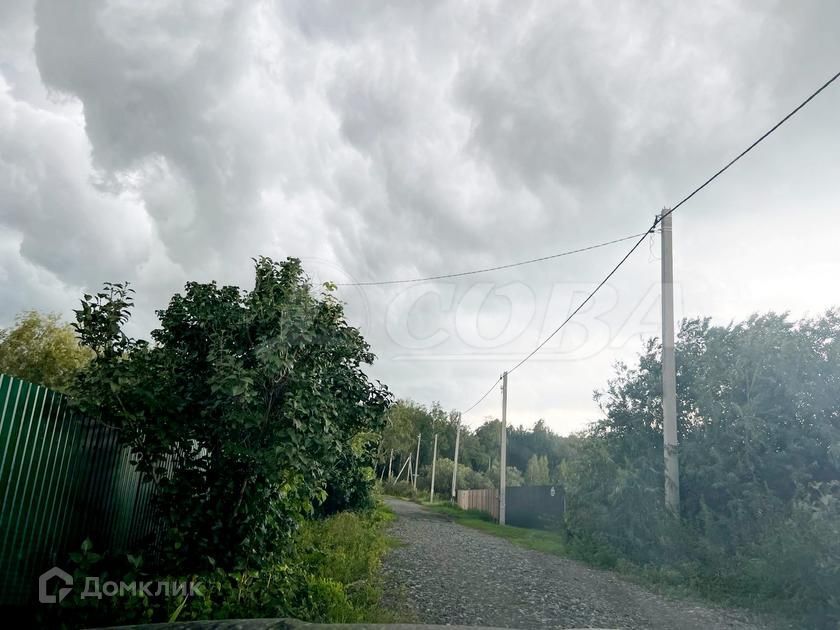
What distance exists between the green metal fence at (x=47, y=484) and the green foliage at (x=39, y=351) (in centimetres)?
2532

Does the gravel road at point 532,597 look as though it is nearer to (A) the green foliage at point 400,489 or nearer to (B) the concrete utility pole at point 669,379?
(B) the concrete utility pole at point 669,379

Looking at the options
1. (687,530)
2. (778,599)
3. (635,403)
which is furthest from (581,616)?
(635,403)

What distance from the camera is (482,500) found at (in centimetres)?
3553

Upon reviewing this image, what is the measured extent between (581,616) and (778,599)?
327cm

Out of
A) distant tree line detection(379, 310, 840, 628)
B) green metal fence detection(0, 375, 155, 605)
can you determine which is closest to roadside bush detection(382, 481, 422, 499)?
distant tree line detection(379, 310, 840, 628)

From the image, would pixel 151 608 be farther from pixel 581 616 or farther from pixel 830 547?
pixel 830 547

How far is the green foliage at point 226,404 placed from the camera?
19.7 ft

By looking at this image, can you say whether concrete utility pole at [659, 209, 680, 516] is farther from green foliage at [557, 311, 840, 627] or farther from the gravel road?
the gravel road

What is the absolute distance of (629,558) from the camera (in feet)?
41.7

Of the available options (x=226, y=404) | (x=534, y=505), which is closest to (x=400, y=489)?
(x=534, y=505)

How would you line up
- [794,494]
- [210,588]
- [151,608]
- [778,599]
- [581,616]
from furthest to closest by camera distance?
[794,494], [778,599], [581,616], [210,588], [151,608]

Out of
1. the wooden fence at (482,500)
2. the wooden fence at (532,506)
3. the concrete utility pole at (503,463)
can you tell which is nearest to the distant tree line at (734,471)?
the wooden fence at (532,506)

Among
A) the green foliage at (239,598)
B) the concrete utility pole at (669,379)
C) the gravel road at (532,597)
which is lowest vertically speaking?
the gravel road at (532,597)

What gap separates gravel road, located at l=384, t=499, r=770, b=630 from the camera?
25.6ft
